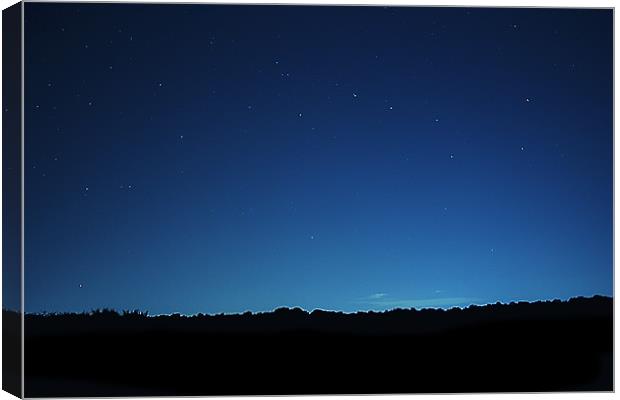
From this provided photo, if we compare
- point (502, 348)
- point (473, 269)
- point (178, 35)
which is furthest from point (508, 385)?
point (178, 35)

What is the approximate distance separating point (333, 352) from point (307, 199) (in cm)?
86

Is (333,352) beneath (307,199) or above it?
beneath

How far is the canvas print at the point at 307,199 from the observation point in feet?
22.0

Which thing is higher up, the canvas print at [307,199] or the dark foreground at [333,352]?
the canvas print at [307,199]

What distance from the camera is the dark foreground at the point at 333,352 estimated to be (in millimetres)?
6730

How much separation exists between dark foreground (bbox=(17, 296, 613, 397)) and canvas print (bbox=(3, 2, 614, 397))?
1cm

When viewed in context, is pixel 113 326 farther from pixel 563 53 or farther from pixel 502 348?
pixel 563 53

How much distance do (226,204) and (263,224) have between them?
0.24 metres

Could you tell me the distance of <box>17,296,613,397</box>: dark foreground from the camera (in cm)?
673

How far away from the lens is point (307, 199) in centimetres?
692

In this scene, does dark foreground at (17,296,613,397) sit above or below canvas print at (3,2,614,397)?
below

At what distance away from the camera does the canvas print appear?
6.70 m

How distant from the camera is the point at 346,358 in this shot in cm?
689

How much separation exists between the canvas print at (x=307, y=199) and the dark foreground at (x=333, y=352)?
0.01 metres
